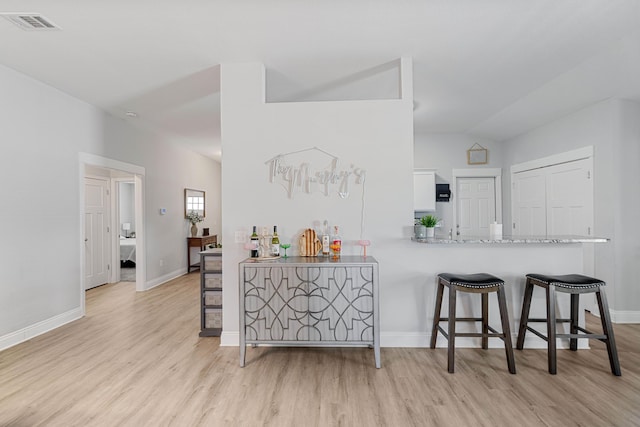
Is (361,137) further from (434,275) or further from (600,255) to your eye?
(600,255)

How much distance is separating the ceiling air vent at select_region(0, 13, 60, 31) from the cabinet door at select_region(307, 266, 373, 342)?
2.61 meters

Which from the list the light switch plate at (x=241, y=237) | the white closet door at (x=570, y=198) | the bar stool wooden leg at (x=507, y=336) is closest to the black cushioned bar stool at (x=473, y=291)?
the bar stool wooden leg at (x=507, y=336)

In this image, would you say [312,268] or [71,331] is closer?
→ [312,268]

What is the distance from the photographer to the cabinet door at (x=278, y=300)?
107 inches

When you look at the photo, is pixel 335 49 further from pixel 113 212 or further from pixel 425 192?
pixel 113 212

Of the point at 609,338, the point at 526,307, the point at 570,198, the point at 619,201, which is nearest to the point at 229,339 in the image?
the point at 526,307

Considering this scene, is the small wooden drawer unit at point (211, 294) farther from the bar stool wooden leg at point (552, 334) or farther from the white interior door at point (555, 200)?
the white interior door at point (555, 200)

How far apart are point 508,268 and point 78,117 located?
16.0 ft

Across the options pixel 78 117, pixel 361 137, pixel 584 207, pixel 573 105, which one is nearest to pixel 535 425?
pixel 361 137

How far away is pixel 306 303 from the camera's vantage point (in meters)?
2.70

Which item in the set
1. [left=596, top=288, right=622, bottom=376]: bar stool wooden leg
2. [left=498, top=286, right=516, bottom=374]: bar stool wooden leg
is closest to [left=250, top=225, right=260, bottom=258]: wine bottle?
[left=498, top=286, right=516, bottom=374]: bar stool wooden leg

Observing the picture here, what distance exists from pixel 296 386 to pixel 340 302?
0.68 meters

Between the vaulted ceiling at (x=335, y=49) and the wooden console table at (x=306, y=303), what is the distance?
5.92 ft

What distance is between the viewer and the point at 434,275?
9.95ft
